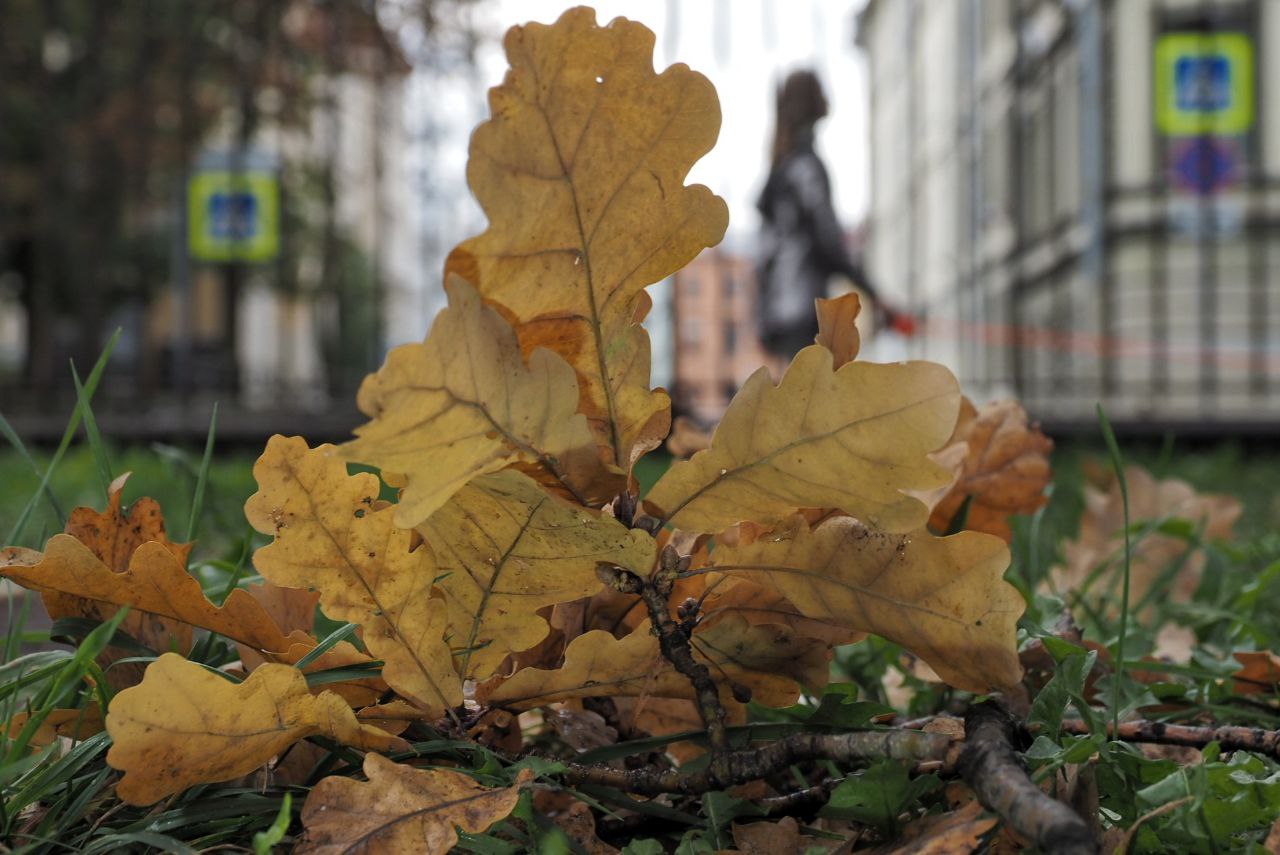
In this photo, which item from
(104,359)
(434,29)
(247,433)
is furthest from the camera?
(434,29)

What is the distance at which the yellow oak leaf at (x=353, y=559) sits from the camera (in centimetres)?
43

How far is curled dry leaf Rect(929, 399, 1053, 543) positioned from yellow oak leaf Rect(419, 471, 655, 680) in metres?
0.34

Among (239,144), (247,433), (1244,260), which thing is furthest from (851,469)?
(1244,260)

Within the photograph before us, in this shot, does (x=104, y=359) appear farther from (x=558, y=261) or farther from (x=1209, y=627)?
(x=1209, y=627)

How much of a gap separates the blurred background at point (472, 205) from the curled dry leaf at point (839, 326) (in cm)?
145

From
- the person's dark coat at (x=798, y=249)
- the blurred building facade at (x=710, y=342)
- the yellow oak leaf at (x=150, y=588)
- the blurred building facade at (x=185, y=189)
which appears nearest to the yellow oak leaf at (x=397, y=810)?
the yellow oak leaf at (x=150, y=588)

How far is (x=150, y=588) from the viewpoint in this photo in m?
0.47

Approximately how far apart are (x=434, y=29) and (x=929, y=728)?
267 inches

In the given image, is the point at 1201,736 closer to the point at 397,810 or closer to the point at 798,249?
the point at 397,810

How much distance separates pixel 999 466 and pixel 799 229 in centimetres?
345

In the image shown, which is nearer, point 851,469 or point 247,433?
point 851,469

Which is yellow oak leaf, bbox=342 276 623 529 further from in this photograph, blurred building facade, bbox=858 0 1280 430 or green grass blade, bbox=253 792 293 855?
blurred building facade, bbox=858 0 1280 430

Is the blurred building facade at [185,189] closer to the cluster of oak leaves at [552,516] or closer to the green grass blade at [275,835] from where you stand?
the cluster of oak leaves at [552,516]

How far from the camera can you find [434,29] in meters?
6.68
